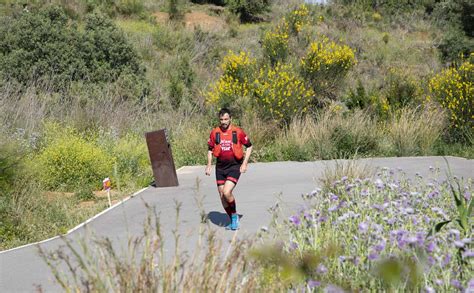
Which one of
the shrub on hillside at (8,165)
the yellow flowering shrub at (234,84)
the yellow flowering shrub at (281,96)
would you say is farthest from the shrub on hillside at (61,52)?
the shrub on hillside at (8,165)

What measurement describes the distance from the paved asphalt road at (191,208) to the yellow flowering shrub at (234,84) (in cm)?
399

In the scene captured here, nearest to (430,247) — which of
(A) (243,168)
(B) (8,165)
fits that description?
(A) (243,168)

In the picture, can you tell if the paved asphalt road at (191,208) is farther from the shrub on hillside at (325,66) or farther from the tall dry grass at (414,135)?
the shrub on hillside at (325,66)

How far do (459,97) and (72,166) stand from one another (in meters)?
10.0

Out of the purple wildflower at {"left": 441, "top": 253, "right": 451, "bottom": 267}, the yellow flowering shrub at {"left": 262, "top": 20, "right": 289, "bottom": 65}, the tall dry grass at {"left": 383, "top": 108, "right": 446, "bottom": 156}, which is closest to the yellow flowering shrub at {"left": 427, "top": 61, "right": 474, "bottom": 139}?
the tall dry grass at {"left": 383, "top": 108, "right": 446, "bottom": 156}

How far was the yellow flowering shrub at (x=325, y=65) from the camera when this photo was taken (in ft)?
65.8

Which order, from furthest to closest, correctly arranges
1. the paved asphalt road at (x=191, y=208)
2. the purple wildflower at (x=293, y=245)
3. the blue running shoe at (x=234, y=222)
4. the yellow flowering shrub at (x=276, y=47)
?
1. the yellow flowering shrub at (x=276, y=47)
2. the blue running shoe at (x=234, y=222)
3. the paved asphalt road at (x=191, y=208)
4. the purple wildflower at (x=293, y=245)

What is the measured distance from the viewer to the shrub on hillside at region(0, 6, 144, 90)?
23.9 m

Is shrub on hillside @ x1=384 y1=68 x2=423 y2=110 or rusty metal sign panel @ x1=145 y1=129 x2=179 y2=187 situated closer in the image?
rusty metal sign panel @ x1=145 y1=129 x2=179 y2=187

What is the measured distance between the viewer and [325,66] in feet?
66.6

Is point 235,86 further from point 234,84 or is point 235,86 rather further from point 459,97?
point 459,97

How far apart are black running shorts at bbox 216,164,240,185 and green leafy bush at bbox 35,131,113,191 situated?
14.9ft

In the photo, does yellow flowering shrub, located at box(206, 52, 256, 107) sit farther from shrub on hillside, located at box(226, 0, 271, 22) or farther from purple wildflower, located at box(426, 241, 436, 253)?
shrub on hillside, located at box(226, 0, 271, 22)

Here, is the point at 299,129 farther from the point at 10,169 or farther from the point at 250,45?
the point at 250,45
